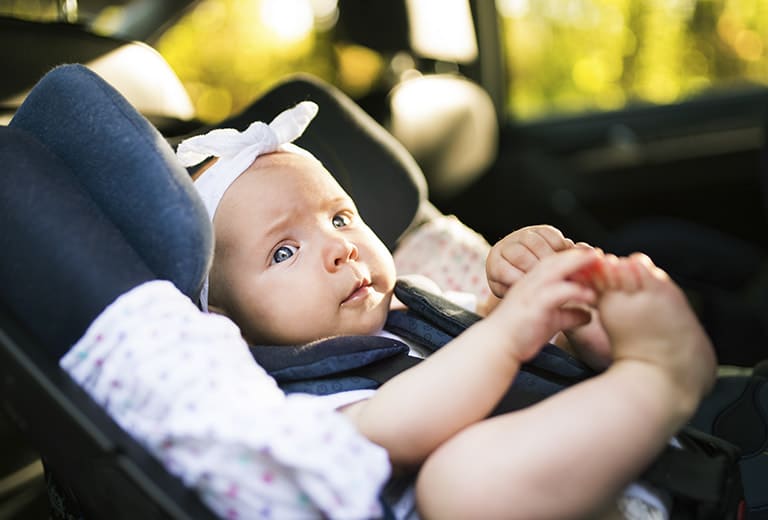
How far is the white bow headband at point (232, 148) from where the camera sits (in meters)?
1.25

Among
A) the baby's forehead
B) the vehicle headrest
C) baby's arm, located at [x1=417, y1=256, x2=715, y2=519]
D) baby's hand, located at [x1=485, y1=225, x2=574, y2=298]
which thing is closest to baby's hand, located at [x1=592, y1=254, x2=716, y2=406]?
baby's arm, located at [x1=417, y1=256, x2=715, y2=519]


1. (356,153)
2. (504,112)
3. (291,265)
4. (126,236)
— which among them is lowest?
(504,112)

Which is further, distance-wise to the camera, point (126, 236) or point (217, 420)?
point (126, 236)

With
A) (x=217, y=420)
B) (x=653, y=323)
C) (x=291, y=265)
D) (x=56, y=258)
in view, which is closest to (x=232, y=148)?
(x=291, y=265)

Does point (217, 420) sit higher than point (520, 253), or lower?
higher

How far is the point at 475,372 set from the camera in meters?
0.92

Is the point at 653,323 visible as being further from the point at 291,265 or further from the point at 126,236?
the point at 126,236

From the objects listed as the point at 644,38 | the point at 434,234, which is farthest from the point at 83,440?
the point at 644,38

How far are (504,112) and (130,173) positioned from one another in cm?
224

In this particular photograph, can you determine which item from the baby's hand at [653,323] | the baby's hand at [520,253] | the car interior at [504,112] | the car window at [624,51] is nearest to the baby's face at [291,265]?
the baby's hand at [520,253]

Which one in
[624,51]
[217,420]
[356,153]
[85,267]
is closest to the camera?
[217,420]

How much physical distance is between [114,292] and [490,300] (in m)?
0.68

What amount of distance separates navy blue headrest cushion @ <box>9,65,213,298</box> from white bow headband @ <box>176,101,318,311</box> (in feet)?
0.68

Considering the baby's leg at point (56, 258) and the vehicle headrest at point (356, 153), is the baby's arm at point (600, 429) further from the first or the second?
the vehicle headrest at point (356, 153)
